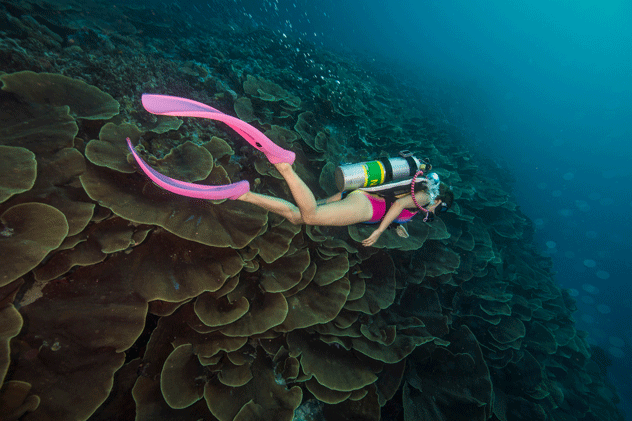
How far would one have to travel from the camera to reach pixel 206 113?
6.53 ft

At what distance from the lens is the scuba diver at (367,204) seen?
96.4 inches

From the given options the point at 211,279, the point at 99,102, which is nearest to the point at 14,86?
the point at 99,102

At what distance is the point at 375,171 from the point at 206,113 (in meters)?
2.21

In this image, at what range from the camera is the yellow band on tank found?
325 centimetres

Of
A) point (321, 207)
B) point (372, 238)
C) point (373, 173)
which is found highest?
point (373, 173)

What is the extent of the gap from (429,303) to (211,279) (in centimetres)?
425

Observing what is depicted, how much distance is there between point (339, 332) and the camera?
3.34m

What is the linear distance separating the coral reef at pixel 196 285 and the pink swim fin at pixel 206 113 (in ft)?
2.41

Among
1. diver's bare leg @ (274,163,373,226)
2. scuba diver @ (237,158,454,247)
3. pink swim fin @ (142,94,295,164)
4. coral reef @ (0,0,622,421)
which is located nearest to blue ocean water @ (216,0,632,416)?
coral reef @ (0,0,622,421)

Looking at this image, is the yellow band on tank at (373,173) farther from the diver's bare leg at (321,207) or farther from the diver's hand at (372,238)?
the diver's hand at (372,238)

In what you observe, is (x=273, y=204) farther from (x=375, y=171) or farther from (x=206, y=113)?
(x=375, y=171)

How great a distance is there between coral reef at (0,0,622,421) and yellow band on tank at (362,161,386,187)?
1.03m

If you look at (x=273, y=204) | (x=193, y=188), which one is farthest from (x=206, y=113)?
(x=273, y=204)

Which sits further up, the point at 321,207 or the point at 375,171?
the point at 375,171
